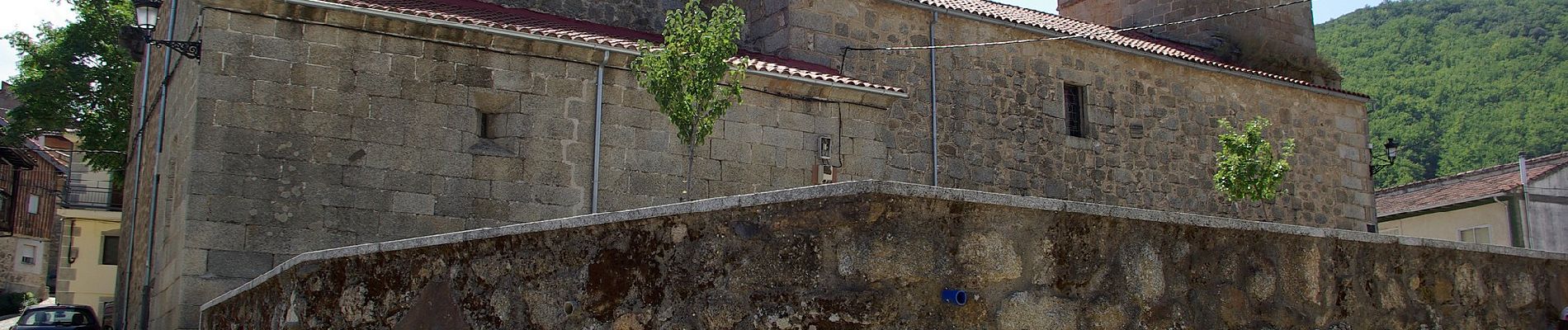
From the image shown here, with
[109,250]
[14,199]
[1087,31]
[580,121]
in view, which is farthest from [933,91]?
[14,199]

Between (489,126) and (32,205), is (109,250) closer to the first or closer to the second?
(32,205)

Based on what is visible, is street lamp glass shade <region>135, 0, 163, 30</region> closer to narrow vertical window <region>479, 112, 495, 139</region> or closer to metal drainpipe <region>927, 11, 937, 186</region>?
narrow vertical window <region>479, 112, 495, 139</region>

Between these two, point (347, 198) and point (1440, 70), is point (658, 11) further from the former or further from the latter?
point (1440, 70)

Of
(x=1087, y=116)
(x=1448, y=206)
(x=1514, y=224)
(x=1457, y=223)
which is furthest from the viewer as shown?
(x=1457, y=223)

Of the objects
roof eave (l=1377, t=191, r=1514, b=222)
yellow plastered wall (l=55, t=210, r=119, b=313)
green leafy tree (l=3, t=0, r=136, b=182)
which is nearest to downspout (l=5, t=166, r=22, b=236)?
yellow plastered wall (l=55, t=210, r=119, b=313)

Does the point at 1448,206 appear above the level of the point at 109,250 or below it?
above

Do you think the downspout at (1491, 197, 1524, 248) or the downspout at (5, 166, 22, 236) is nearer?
the downspout at (1491, 197, 1524, 248)

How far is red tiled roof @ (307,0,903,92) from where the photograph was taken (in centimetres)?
1272

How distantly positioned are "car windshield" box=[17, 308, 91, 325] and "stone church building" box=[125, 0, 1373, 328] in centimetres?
297

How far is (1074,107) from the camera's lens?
742 inches

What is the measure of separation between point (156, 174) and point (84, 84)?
1298cm

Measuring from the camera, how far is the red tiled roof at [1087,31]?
18.2 metres

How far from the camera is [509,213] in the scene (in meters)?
12.7

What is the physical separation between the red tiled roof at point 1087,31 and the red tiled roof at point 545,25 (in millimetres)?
2639
